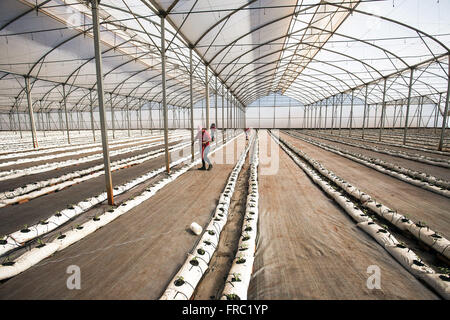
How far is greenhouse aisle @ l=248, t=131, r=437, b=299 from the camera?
250cm

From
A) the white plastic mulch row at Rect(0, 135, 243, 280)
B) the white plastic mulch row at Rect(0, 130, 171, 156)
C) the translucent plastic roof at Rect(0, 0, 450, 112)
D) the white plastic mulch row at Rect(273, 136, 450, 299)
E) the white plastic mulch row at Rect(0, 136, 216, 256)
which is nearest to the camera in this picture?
the white plastic mulch row at Rect(273, 136, 450, 299)

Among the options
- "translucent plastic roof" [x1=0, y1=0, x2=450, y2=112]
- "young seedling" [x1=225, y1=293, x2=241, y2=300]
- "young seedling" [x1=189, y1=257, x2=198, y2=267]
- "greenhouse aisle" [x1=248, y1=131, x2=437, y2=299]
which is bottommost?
"greenhouse aisle" [x1=248, y1=131, x2=437, y2=299]

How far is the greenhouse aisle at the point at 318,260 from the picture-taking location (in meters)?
2.50

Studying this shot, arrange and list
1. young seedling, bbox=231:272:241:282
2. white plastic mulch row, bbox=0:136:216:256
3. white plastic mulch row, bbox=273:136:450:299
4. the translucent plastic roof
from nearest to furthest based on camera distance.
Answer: white plastic mulch row, bbox=273:136:450:299, young seedling, bbox=231:272:241:282, white plastic mulch row, bbox=0:136:216:256, the translucent plastic roof

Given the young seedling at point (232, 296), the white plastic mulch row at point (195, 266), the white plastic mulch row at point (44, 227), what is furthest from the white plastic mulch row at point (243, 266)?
the white plastic mulch row at point (44, 227)

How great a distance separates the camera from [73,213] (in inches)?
181

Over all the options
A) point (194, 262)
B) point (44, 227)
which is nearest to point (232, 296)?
point (194, 262)

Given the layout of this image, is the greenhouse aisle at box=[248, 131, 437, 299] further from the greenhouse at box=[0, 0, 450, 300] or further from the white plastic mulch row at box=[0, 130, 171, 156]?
the white plastic mulch row at box=[0, 130, 171, 156]

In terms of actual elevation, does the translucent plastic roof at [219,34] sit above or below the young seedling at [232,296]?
above

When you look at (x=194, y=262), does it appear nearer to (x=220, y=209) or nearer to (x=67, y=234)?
(x=220, y=209)

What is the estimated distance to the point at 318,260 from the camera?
121 inches

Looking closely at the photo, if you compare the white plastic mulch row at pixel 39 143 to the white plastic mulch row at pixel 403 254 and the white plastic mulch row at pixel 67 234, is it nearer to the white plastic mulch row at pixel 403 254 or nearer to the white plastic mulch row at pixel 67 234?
the white plastic mulch row at pixel 67 234

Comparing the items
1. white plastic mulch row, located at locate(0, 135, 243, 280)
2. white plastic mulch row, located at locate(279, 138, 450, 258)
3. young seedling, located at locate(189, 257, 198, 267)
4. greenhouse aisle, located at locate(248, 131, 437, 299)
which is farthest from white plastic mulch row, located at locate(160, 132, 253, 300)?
white plastic mulch row, located at locate(279, 138, 450, 258)

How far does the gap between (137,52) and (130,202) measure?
45.0ft
